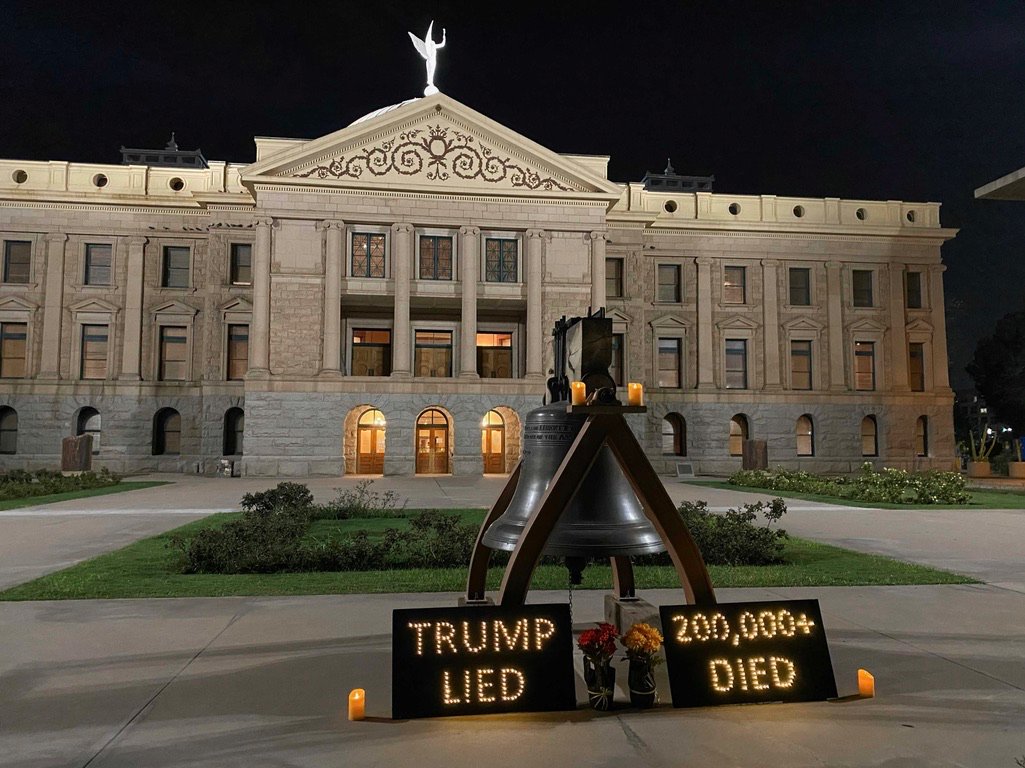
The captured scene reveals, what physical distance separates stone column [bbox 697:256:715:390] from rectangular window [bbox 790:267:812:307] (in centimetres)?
559

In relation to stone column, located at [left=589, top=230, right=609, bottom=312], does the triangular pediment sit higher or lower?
higher

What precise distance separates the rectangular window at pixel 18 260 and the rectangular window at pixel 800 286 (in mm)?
45392

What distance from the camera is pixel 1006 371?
200 ft

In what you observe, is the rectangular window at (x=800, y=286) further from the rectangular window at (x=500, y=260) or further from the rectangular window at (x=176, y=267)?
the rectangular window at (x=176, y=267)

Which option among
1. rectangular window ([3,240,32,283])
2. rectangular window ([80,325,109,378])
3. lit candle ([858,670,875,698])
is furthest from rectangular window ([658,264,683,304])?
lit candle ([858,670,875,698])

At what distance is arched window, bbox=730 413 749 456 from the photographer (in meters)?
44.6

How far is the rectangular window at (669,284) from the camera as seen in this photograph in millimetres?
45375

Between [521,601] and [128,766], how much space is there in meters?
2.40

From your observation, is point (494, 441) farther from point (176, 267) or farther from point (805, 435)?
point (176, 267)

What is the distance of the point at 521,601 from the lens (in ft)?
15.9

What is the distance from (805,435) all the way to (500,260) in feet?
72.3

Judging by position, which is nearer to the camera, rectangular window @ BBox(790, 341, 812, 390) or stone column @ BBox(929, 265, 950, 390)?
rectangular window @ BBox(790, 341, 812, 390)

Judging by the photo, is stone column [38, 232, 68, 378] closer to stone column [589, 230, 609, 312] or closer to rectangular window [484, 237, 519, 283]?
rectangular window [484, 237, 519, 283]

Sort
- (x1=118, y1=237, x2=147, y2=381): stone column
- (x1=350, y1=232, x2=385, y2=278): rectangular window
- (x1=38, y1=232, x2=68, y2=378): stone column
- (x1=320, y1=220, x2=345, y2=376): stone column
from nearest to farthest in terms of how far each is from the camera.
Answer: (x1=320, y1=220, x2=345, y2=376): stone column → (x1=350, y1=232, x2=385, y2=278): rectangular window → (x1=38, y1=232, x2=68, y2=378): stone column → (x1=118, y1=237, x2=147, y2=381): stone column
